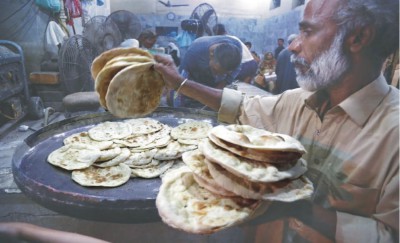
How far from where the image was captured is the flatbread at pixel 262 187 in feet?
3.28

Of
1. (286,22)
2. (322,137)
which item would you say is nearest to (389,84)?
(322,137)

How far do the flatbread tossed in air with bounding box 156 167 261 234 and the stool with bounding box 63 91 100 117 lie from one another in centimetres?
166

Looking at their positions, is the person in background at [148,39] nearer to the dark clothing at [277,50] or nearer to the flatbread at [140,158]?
the flatbread at [140,158]

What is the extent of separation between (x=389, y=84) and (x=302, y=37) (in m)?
0.46

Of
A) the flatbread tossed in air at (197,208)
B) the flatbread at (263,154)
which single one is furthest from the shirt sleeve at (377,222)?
the flatbread tossed in air at (197,208)

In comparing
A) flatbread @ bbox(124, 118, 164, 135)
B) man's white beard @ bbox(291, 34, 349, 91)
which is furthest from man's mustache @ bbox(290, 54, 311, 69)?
flatbread @ bbox(124, 118, 164, 135)

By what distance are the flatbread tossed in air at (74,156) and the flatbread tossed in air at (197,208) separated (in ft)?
2.76

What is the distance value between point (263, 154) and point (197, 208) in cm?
36

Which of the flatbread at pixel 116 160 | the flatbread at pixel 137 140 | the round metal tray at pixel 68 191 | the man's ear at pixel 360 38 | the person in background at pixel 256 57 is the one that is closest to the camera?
the man's ear at pixel 360 38

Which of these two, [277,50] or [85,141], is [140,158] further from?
[277,50]

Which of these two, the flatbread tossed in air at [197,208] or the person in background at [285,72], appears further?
the person in background at [285,72]

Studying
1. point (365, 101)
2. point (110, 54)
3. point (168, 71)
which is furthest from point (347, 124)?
point (110, 54)

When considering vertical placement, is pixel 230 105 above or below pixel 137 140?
above

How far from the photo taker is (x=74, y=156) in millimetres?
1894
